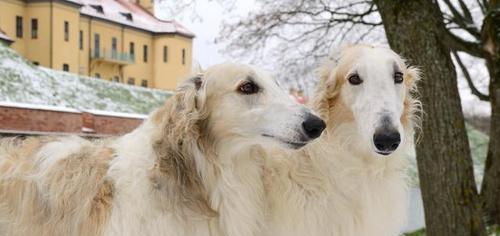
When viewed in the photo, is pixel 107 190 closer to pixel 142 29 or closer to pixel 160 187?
pixel 160 187

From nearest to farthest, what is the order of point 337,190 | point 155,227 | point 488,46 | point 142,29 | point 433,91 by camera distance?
point 155,227, point 337,190, point 433,91, point 488,46, point 142,29

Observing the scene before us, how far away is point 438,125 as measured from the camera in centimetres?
822

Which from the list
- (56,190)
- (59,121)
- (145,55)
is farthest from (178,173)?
(145,55)

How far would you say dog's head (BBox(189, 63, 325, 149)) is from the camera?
448 cm

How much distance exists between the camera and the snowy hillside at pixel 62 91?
724 inches

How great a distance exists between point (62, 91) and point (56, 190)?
16214 millimetres

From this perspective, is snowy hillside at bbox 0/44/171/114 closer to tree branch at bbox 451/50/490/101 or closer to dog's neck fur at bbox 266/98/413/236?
Result: tree branch at bbox 451/50/490/101

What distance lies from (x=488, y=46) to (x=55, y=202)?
894 cm

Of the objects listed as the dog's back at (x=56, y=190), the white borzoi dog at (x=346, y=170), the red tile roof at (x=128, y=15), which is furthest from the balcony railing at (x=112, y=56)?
the white borzoi dog at (x=346, y=170)

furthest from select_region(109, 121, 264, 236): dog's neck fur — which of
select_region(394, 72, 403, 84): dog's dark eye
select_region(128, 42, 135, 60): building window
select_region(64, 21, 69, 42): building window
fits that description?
select_region(128, 42, 135, 60): building window

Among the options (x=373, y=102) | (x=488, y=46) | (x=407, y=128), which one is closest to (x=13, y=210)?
(x=373, y=102)

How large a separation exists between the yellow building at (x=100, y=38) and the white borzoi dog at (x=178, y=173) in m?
39.2

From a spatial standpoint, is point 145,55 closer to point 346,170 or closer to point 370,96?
point 346,170

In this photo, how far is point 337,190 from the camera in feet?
17.3
